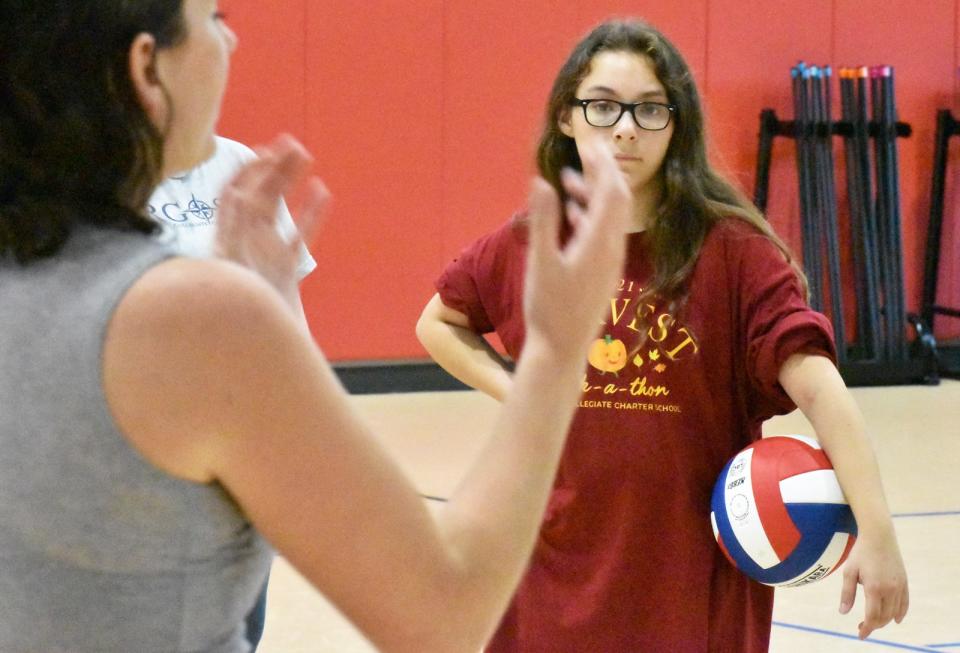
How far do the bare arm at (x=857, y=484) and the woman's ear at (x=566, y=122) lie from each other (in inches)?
27.2

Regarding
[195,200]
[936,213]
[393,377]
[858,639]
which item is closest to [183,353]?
[195,200]

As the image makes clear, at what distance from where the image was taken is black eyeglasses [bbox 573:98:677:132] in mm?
2439

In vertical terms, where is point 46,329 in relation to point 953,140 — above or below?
above

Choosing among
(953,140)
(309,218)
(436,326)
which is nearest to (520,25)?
(953,140)

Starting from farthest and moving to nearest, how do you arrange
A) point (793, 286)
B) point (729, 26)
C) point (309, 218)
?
point (729, 26)
point (793, 286)
point (309, 218)

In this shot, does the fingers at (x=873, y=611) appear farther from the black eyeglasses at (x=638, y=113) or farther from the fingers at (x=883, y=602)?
the black eyeglasses at (x=638, y=113)

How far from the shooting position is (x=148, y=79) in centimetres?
100

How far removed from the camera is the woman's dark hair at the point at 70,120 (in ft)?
3.22

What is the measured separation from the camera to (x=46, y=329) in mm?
952

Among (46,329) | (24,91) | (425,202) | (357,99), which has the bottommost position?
(425,202)

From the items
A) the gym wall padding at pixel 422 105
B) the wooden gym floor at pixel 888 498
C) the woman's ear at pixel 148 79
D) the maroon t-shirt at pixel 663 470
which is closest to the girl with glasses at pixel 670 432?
the maroon t-shirt at pixel 663 470

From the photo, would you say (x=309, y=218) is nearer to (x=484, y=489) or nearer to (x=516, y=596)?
(x=484, y=489)

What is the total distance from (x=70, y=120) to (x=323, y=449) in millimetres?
317

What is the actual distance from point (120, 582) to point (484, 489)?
281mm
